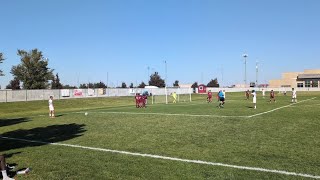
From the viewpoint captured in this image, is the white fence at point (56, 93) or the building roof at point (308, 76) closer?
the white fence at point (56, 93)

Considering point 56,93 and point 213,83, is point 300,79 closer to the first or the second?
point 213,83

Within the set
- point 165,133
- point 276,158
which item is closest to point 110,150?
point 165,133

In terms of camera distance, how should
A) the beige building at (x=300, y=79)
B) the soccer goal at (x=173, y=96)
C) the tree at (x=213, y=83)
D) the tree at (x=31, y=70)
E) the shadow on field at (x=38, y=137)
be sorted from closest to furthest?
the shadow on field at (x=38, y=137) → the soccer goal at (x=173, y=96) → the tree at (x=31, y=70) → the beige building at (x=300, y=79) → the tree at (x=213, y=83)

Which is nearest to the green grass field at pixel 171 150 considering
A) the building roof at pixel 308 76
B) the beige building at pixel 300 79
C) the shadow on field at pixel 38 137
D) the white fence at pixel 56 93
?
the shadow on field at pixel 38 137

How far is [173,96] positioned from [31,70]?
191 ft

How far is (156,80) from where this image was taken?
470 ft

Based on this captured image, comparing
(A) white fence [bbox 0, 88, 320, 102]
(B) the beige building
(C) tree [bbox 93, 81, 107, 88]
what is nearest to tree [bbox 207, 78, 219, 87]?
(B) the beige building

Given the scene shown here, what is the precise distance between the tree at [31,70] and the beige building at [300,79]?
307 feet

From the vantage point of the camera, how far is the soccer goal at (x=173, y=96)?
194 feet

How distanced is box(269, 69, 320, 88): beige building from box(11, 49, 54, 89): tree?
93698mm

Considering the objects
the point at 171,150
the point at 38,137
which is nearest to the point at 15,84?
the point at 38,137

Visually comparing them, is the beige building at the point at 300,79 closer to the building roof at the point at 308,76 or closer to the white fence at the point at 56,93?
the building roof at the point at 308,76

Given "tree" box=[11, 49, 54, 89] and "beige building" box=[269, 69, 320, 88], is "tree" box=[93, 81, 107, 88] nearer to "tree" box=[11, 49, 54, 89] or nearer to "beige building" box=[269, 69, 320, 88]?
"tree" box=[11, 49, 54, 89]

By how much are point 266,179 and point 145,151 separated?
17.0 feet
